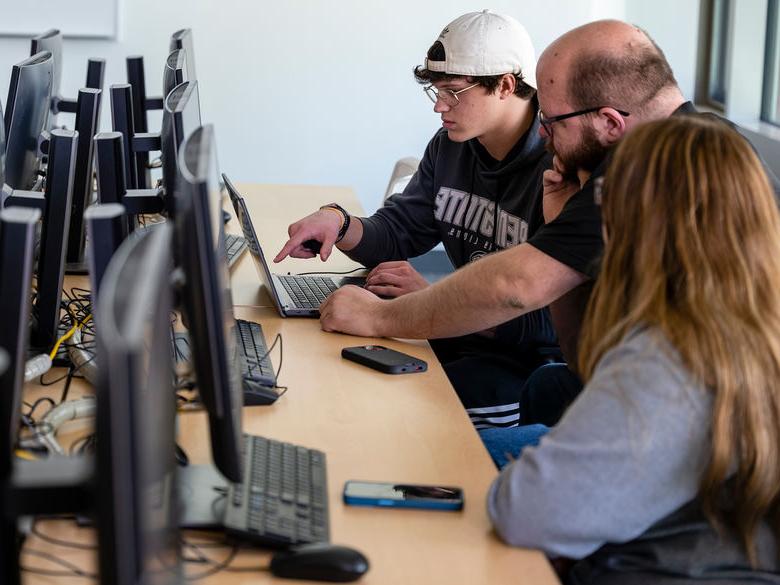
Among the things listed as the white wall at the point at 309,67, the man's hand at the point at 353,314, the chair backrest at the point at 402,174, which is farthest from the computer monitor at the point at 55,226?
the white wall at the point at 309,67

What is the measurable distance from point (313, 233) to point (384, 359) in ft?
2.12

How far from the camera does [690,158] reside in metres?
1.28

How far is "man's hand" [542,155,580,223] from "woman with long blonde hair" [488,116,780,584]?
760 millimetres

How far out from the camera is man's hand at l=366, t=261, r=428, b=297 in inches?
90.0

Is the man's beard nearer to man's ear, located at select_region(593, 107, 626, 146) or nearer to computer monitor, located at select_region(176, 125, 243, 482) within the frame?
man's ear, located at select_region(593, 107, 626, 146)

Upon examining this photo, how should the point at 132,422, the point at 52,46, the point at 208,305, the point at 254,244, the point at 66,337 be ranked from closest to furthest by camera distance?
1. the point at 132,422
2. the point at 208,305
3. the point at 66,337
4. the point at 254,244
5. the point at 52,46

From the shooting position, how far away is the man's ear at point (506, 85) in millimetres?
2475

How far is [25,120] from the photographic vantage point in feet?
7.55

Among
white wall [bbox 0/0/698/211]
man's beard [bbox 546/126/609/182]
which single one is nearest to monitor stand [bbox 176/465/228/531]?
man's beard [bbox 546/126/609/182]

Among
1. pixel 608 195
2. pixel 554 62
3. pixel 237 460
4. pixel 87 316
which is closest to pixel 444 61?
pixel 554 62

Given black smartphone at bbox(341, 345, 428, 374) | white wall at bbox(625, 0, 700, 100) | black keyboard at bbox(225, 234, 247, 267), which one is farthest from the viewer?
white wall at bbox(625, 0, 700, 100)

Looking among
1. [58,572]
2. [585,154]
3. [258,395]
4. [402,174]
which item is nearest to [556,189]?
[585,154]

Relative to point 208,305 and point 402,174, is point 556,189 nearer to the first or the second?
point 208,305

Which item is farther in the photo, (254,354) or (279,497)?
(254,354)
